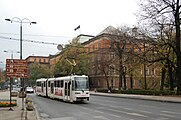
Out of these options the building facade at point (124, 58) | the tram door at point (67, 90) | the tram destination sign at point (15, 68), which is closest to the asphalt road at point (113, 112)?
the tram destination sign at point (15, 68)

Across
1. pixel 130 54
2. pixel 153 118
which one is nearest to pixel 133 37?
pixel 130 54

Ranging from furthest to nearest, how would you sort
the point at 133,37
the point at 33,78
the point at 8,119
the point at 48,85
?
the point at 33,78, the point at 133,37, the point at 48,85, the point at 8,119

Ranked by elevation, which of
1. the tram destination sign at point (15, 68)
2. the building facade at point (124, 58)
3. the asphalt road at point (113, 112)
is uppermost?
the building facade at point (124, 58)

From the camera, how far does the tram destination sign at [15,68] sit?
21.5m

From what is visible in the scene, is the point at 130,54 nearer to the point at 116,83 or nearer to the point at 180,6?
the point at 180,6

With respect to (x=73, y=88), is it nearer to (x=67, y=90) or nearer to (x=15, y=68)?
(x=67, y=90)

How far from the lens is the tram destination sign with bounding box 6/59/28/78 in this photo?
847 inches

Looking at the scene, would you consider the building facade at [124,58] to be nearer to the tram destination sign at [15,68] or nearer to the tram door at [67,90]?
the tram door at [67,90]

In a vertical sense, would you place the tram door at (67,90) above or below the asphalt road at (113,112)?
above

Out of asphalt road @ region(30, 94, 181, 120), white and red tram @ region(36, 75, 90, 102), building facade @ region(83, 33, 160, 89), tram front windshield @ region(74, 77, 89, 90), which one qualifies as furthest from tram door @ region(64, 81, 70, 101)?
building facade @ region(83, 33, 160, 89)

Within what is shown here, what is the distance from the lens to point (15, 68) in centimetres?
2167

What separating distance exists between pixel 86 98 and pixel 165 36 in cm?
2119

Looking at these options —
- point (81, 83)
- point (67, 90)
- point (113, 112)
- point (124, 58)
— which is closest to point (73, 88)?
point (81, 83)

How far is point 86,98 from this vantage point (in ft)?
96.7
